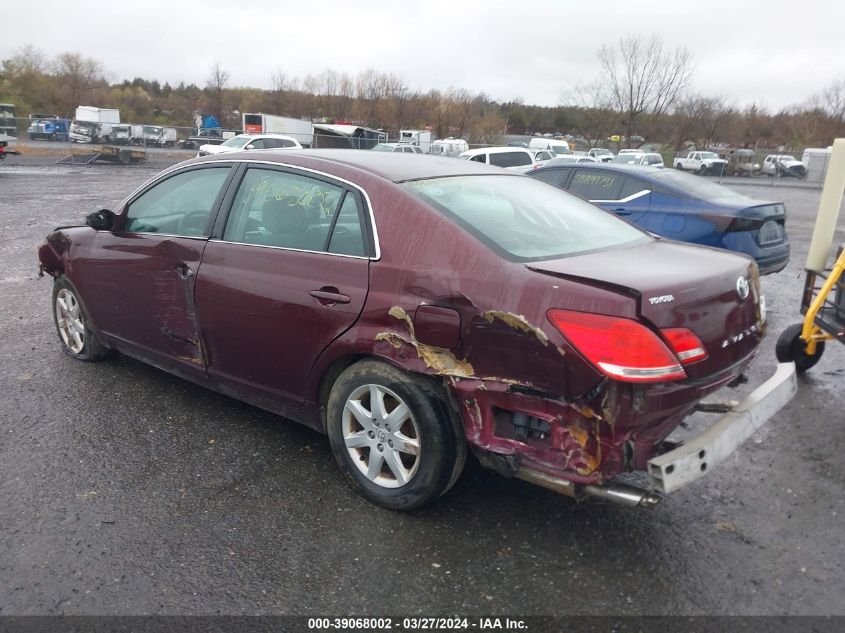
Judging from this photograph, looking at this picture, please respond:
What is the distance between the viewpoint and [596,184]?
8359 mm

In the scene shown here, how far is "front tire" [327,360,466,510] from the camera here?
3.01 m

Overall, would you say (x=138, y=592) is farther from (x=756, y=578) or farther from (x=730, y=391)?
(x=730, y=391)

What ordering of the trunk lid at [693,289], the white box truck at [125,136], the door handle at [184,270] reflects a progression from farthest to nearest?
the white box truck at [125,136]
the door handle at [184,270]
the trunk lid at [693,289]

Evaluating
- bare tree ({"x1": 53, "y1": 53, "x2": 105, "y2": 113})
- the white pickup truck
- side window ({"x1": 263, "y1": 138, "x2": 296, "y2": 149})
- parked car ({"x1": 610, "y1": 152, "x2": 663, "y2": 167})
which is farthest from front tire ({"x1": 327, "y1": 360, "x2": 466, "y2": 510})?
bare tree ({"x1": 53, "y1": 53, "x2": 105, "y2": 113})

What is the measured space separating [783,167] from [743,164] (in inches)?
89.2

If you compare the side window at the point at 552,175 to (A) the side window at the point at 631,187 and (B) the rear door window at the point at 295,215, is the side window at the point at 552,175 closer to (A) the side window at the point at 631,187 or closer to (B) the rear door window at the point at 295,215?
(A) the side window at the point at 631,187

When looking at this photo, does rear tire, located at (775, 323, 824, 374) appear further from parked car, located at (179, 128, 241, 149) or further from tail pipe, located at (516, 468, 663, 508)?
parked car, located at (179, 128, 241, 149)

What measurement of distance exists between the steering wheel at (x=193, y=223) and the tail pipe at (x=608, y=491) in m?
2.43

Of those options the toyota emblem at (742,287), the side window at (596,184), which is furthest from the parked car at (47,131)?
the toyota emblem at (742,287)

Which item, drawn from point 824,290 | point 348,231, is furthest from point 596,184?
point 348,231

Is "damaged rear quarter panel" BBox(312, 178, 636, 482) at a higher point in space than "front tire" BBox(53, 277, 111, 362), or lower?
higher

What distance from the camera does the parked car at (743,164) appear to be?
139ft

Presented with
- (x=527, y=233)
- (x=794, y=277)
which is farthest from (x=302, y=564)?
(x=794, y=277)

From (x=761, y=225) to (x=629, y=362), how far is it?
5.47 meters
